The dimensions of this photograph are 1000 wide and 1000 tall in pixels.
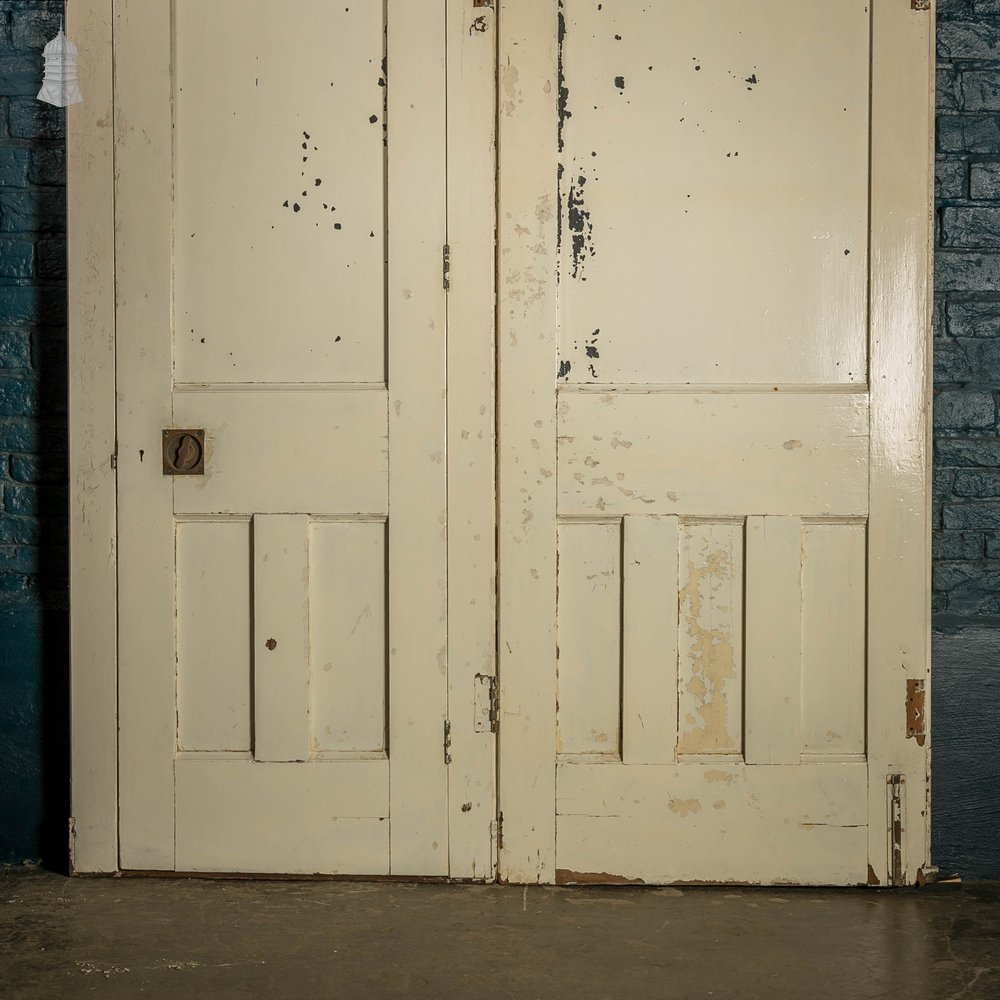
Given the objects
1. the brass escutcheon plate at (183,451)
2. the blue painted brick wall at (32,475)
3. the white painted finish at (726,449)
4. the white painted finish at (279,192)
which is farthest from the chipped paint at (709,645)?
the blue painted brick wall at (32,475)

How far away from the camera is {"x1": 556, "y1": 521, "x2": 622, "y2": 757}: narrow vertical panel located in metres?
2.40

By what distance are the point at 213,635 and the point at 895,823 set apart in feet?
5.16

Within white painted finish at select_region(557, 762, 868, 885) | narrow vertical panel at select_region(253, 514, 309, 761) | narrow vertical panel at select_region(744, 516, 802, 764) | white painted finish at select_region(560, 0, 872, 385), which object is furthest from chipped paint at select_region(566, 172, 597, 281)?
white painted finish at select_region(557, 762, 868, 885)

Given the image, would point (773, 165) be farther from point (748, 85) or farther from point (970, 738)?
point (970, 738)

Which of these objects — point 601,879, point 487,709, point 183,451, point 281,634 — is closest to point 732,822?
point 601,879

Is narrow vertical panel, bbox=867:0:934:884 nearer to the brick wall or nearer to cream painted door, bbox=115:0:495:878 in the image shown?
the brick wall

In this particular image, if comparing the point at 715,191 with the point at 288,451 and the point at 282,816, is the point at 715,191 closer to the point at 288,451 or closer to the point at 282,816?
the point at 288,451

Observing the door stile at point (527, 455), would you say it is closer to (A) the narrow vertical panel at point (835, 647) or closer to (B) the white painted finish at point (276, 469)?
(B) the white painted finish at point (276, 469)

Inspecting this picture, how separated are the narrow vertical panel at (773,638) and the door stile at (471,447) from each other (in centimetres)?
57

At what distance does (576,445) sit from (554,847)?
896mm

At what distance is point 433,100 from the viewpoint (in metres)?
2.36

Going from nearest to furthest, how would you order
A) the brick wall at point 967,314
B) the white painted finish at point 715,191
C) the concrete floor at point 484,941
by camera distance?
the concrete floor at point 484,941 → the white painted finish at point 715,191 → the brick wall at point 967,314

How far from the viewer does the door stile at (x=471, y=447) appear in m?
2.37

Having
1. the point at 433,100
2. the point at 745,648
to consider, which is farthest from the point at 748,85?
the point at 745,648
